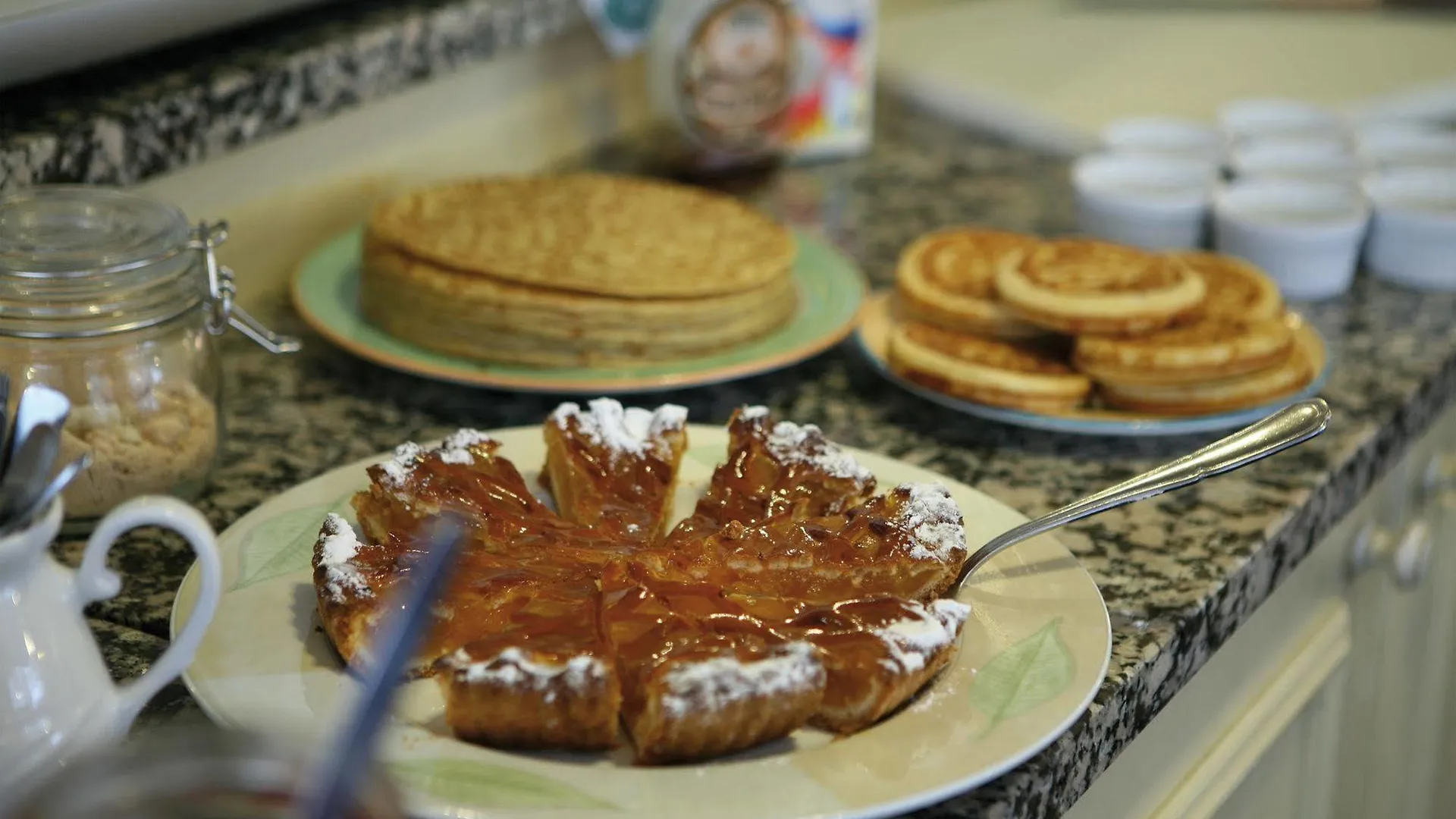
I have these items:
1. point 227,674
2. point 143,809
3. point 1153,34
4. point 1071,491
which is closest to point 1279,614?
point 1071,491

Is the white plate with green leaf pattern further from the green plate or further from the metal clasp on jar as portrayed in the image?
the green plate

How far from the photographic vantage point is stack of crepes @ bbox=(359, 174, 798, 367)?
1286 mm

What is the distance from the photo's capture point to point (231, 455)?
1.21m

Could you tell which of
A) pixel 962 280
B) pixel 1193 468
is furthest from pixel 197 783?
pixel 962 280

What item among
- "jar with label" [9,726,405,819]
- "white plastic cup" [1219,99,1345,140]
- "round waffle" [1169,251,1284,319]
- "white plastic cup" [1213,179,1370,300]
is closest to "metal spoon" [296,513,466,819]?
"jar with label" [9,726,405,819]

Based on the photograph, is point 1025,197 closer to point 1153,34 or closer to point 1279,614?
point 1153,34

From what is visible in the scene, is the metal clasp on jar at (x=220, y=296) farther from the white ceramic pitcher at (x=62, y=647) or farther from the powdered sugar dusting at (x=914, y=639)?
the powdered sugar dusting at (x=914, y=639)

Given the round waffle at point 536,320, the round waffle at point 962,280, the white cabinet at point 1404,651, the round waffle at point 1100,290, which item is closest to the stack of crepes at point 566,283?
the round waffle at point 536,320

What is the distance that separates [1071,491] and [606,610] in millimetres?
498

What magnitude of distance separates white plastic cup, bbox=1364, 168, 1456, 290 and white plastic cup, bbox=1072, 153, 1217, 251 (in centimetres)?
19

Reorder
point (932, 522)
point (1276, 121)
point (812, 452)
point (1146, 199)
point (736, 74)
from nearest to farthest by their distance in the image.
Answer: point (932, 522), point (812, 452), point (1146, 199), point (736, 74), point (1276, 121)

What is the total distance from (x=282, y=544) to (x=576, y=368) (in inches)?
15.3

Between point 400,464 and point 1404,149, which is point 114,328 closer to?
point 400,464

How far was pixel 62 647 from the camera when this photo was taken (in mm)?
699
